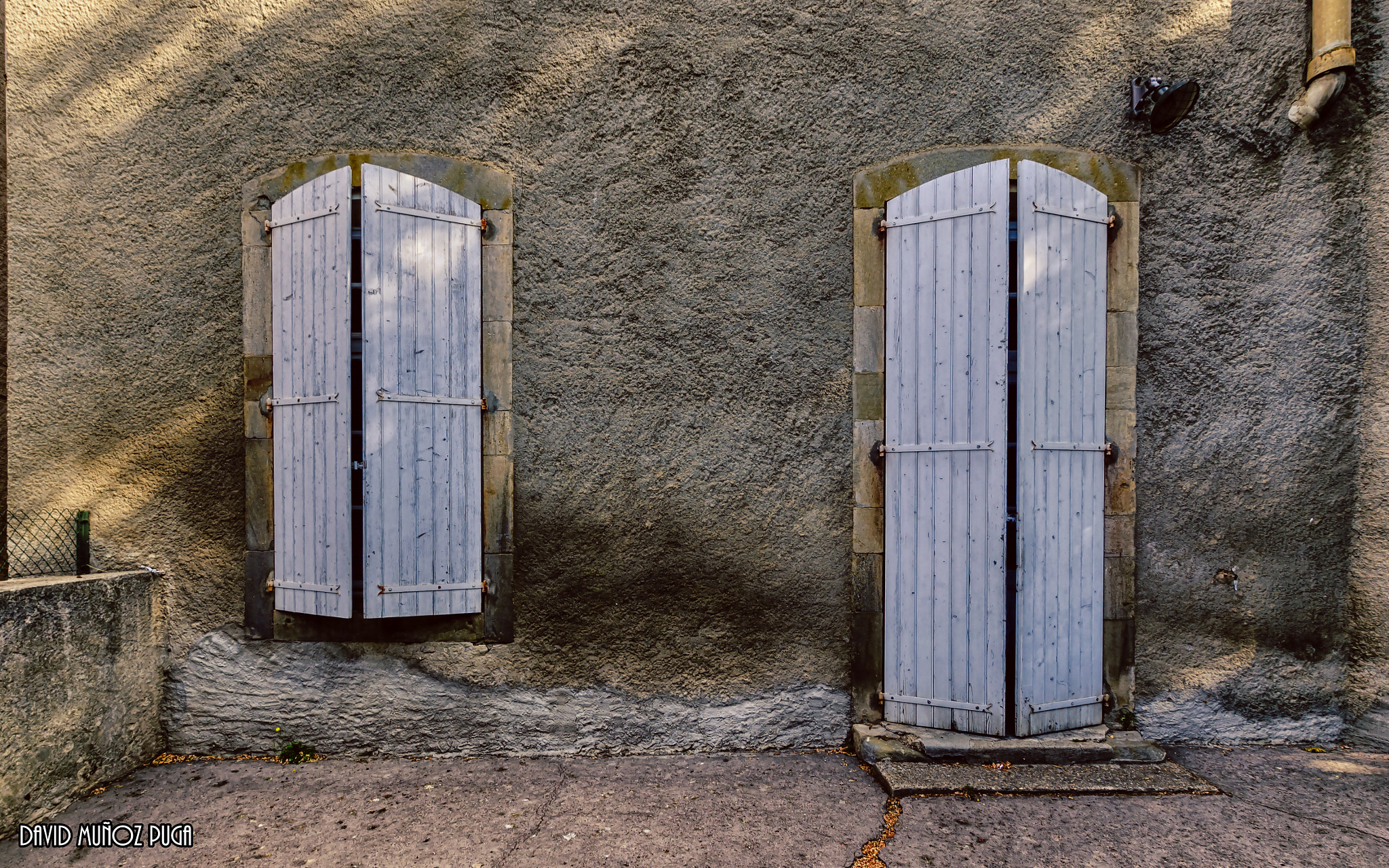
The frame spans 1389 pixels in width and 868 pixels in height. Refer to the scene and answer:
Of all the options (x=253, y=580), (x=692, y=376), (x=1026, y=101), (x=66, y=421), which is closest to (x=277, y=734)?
(x=253, y=580)

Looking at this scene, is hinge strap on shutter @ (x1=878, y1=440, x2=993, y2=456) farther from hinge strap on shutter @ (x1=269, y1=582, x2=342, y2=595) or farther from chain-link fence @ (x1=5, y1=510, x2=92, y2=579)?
chain-link fence @ (x1=5, y1=510, x2=92, y2=579)

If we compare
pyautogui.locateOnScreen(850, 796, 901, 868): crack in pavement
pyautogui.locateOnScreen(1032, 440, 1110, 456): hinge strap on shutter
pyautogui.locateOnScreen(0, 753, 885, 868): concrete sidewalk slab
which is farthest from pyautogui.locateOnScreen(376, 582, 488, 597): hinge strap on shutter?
pyautogui.locateOnScreen(1032, 440, 1110, 456): hinge strap on shutter

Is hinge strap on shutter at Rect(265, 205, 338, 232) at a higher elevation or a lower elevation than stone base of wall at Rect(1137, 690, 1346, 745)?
higher

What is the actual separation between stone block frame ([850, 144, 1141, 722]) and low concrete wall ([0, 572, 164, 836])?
3.56 metres

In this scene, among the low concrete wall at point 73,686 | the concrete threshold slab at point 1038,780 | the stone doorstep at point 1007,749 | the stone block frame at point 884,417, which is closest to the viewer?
the low concrete wall at point 73,686

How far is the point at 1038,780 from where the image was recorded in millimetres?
2881

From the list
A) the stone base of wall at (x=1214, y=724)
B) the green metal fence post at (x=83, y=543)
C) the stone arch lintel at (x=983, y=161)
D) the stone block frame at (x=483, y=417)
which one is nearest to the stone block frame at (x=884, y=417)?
the stone arch lintel at (x=983, y=161)

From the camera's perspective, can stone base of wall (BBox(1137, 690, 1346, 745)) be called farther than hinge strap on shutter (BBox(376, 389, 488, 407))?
Yes

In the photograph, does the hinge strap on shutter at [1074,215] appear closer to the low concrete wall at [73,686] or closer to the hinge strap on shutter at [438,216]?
the hinge strap on shutter at [438,216]

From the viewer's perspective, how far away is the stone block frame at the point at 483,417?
10.5ft

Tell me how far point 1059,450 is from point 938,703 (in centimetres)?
139

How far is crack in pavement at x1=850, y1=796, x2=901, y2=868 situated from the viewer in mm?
2395

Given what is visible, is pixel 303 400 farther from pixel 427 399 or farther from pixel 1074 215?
pixel 1074 215

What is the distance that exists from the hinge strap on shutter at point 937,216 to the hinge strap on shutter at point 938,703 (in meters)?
2.38
